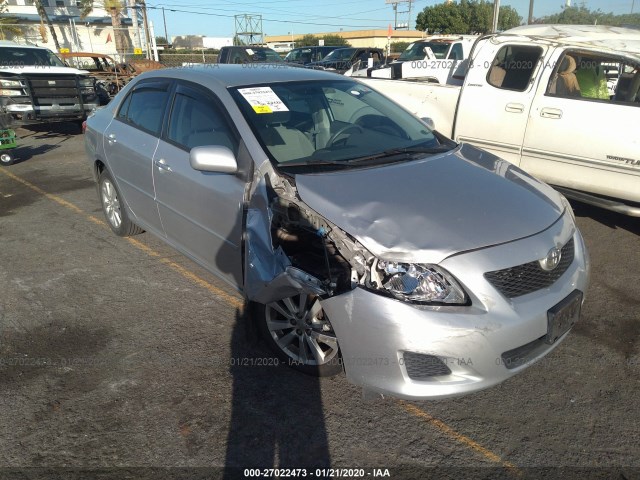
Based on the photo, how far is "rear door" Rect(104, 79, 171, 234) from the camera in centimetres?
406

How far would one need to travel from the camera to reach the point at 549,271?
2.60 metres

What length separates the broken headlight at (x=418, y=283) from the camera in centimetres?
236

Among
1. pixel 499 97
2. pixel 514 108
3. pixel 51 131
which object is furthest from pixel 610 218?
pixel 51 131

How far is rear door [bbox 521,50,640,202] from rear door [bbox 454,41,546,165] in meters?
0.16

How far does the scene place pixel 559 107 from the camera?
5129mm

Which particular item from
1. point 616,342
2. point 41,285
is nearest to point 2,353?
point 41,285

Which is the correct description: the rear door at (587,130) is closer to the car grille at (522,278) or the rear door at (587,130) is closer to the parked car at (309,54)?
the car grille at (522,278)

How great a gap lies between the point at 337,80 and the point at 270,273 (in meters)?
2.01

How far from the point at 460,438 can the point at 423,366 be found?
514mm

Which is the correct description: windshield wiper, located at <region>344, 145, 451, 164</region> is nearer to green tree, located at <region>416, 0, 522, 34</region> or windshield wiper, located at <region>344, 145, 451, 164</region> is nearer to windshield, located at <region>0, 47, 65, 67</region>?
windshield, located at <region>0, 47, 65, 67</region>

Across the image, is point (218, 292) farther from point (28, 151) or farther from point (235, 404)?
point (28, 151)

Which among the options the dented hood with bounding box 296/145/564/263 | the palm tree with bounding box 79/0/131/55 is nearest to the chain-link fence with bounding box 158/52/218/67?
the palm tree with bounding box 79/0/131/55

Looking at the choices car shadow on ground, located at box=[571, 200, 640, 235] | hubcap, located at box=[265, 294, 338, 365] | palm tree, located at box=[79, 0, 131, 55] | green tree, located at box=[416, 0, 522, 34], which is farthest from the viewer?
green tree, located at box=[416, 0, 522, 34]

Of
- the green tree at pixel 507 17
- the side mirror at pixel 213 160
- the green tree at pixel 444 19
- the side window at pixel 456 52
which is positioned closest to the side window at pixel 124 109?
the side mirror at pixel 213 160
